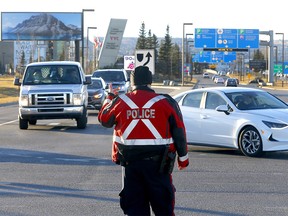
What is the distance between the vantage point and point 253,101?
15.1 meters

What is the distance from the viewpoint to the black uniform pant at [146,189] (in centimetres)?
610

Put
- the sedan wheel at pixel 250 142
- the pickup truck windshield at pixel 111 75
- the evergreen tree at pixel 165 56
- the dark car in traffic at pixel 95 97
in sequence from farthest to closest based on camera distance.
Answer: the evergreen tree at pixel 165 56
the pickup truck windshield at pixel 111 75
the dark car in traffic at pixel 95 97
the sedan wheel at pixel 250 142

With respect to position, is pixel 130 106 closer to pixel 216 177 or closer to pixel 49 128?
pixel 216 177

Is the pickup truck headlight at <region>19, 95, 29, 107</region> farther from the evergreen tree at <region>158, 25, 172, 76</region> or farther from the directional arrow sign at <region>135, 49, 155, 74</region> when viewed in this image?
the evergreen tree at <region>158, 25, 172, 76</region>

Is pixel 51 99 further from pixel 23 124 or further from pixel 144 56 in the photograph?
pixel 144 56

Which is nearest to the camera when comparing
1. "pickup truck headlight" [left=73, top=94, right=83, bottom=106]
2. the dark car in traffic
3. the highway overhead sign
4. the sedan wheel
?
the sedan wheel

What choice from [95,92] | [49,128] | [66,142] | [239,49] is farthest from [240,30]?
[66,142]

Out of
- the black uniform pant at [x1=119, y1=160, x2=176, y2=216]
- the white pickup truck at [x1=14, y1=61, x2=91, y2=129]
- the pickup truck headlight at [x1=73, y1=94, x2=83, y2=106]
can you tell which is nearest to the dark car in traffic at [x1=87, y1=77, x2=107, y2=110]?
the white pickup truck at [x1=14, y1=61, x2=91, y2=129]

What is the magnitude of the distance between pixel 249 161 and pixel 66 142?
5.51m

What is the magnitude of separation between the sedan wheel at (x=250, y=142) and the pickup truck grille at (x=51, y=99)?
26.2 ft

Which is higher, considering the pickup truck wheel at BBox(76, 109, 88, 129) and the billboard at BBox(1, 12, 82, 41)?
the billboard at BBox(1, 12, 82, 41)

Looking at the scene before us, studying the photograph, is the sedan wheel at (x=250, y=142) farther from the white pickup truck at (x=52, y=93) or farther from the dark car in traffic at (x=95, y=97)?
the dark car in traffic at (x=95, y=97)

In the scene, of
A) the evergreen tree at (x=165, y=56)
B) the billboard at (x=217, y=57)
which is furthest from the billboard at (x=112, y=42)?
the evergreen tree at (x=165, y=56)

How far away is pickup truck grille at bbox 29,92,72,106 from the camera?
20.8 m
